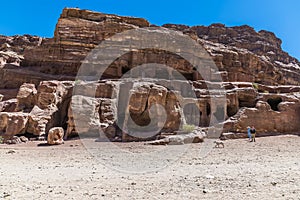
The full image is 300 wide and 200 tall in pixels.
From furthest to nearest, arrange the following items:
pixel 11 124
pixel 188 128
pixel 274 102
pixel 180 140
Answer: pixel 274 102
pixel 11 124
pixel 188 128
pixel 180 140

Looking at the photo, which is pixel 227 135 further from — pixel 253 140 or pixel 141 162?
pixel 141 162

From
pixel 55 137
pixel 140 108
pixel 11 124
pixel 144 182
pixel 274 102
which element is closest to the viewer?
pixel 144 182

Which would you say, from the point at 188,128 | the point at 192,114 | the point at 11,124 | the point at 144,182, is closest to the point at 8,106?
the point at 11,124

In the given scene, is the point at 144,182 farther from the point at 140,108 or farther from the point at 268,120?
the point at 268,120

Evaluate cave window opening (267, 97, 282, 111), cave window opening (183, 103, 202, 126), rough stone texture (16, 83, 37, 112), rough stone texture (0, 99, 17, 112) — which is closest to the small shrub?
cave window opening (183, 103, 202, 126)

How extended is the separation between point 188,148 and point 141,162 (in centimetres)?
504

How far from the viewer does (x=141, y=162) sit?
37.1ft

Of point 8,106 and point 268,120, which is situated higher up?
point 268,120

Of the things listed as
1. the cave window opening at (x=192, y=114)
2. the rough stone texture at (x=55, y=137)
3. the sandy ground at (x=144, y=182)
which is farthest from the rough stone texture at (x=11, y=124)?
the cave window opening at (x=192, y=114)

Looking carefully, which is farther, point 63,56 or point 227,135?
point 63,56

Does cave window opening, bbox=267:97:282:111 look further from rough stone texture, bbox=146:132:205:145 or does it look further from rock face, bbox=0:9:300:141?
rough stone texture, bbox=146:132:205:145

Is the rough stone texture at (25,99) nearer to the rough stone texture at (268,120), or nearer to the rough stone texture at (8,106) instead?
the rough stone texture at (8,106)

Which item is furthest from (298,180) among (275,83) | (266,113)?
(275,83)

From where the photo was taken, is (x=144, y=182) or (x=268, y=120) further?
(x=268, y=120)
